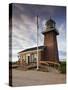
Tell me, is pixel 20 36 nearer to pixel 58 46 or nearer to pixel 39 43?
pixel 39 43

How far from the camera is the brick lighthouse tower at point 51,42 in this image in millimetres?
2088

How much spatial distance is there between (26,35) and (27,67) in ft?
0.95

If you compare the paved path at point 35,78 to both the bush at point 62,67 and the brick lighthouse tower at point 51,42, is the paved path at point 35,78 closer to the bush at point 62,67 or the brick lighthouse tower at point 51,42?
the bush at point 62,67

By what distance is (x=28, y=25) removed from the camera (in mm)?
2014

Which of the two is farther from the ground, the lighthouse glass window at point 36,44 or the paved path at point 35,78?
the lighthouse glass window at point 36,44

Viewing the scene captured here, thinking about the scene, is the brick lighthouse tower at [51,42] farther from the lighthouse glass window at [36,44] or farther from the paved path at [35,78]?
the paved path at [35,78]

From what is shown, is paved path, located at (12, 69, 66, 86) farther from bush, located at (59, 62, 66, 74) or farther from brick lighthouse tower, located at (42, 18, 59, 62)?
brick lighthouse tower, located at (42, 18, 59, 62)

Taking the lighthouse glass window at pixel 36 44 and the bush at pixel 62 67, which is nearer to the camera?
the lighthouse glass window at pixel 36 44

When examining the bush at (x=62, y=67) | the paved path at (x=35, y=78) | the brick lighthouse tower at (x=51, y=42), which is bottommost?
the paved path at (x=35, y=78)

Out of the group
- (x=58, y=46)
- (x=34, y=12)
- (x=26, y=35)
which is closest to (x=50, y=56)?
(x=58, y=46)

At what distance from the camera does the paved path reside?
6.47ft

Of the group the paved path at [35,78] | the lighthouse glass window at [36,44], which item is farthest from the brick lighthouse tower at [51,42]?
the paved path at [35,78]

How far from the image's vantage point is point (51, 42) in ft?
6.95

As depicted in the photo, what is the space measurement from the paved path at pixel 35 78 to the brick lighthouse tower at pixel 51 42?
0.15m
